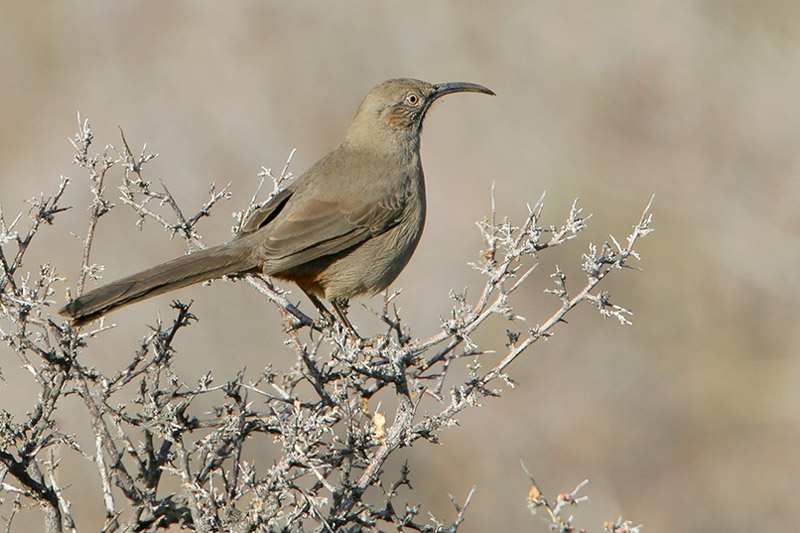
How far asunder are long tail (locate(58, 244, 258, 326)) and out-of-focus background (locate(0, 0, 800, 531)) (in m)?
3.24

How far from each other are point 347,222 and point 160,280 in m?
1.16

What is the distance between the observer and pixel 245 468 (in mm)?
3037

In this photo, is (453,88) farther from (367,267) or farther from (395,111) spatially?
(367,267)

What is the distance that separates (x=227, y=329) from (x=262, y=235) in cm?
374

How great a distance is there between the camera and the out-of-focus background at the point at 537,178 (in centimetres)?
803

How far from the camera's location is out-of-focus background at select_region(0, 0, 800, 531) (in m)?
8.03

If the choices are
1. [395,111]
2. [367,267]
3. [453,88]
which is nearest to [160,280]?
[367,267]

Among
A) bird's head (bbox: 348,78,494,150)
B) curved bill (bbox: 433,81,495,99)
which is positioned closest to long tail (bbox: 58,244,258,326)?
bird's head (bbox: 348,78,494,150)

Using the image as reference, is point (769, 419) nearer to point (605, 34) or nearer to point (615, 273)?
point (615, 273)

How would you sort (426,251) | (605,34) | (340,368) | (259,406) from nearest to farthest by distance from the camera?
(340,368), (259,406), (426,251), (605,34)

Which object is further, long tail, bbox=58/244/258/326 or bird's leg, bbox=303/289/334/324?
bird's leg, bbox=303/289/334/324

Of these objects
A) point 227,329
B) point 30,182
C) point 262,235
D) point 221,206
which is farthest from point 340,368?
point 30,182

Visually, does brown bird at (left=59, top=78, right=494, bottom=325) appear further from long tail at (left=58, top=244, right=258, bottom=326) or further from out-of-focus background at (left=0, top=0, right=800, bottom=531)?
out-of-focus background at (left=0, top=0, right=800, bottom=531)

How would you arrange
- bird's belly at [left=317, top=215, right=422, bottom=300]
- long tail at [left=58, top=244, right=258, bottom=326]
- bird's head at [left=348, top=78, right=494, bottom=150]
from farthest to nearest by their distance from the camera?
bird's head at [left=348, top=78, right=494, bottom=150]
bird's belly at [left=317, top=215, right=422, bottom=300]
long tail at [left=58, top=244, right=258, bottom=326]
